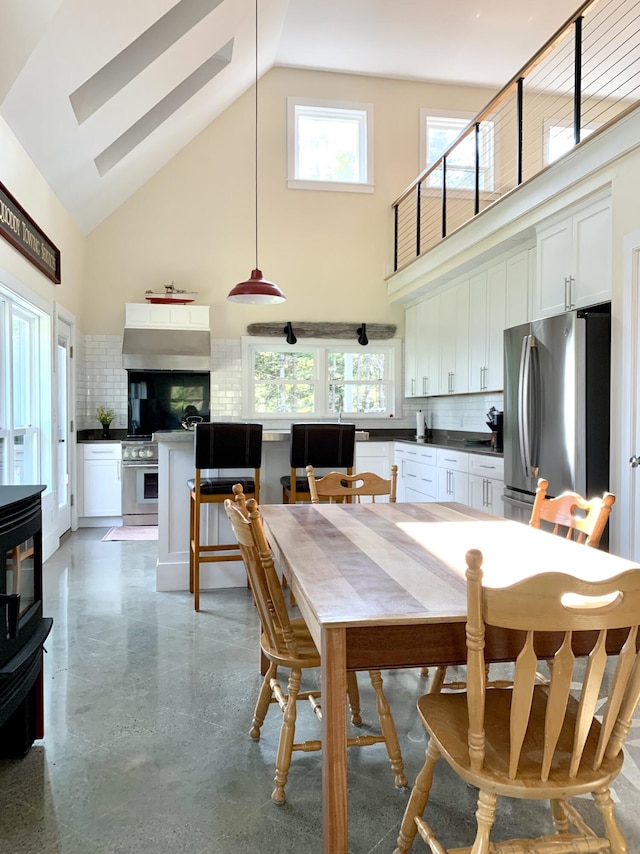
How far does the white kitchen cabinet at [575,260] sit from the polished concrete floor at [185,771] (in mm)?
2344

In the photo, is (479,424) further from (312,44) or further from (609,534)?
(312,44)

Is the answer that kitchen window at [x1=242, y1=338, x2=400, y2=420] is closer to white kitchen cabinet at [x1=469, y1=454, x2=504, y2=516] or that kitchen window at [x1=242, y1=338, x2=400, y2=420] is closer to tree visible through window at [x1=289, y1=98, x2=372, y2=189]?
tree visible through window at [x1=289, y1=98, x2=372, y2=189]

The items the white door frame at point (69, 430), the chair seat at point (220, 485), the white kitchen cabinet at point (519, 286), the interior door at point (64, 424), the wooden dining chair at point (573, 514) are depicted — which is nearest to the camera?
the wooden dining chair at point (573, 514)

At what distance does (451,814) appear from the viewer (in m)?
1.71

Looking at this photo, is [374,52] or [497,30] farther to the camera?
[374,52]

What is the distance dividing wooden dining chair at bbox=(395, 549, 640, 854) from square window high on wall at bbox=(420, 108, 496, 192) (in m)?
6.76

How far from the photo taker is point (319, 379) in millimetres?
7090

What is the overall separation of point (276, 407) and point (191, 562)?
3.31 metres

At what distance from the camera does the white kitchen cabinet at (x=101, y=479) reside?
6168 millimetres

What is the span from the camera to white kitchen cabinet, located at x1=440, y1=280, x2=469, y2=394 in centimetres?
555

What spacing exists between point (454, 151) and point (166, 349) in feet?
13.6

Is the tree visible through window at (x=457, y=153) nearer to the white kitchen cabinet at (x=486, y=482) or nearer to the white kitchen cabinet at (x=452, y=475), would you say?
the white kitchen cabinet at (x=452, y=475)

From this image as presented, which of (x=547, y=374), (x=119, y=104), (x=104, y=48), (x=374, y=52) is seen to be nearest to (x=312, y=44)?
(x=374, y=52)

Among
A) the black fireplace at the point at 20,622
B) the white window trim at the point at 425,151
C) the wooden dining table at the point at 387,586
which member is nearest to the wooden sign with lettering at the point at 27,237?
the black fireplace at the point at 20,622
